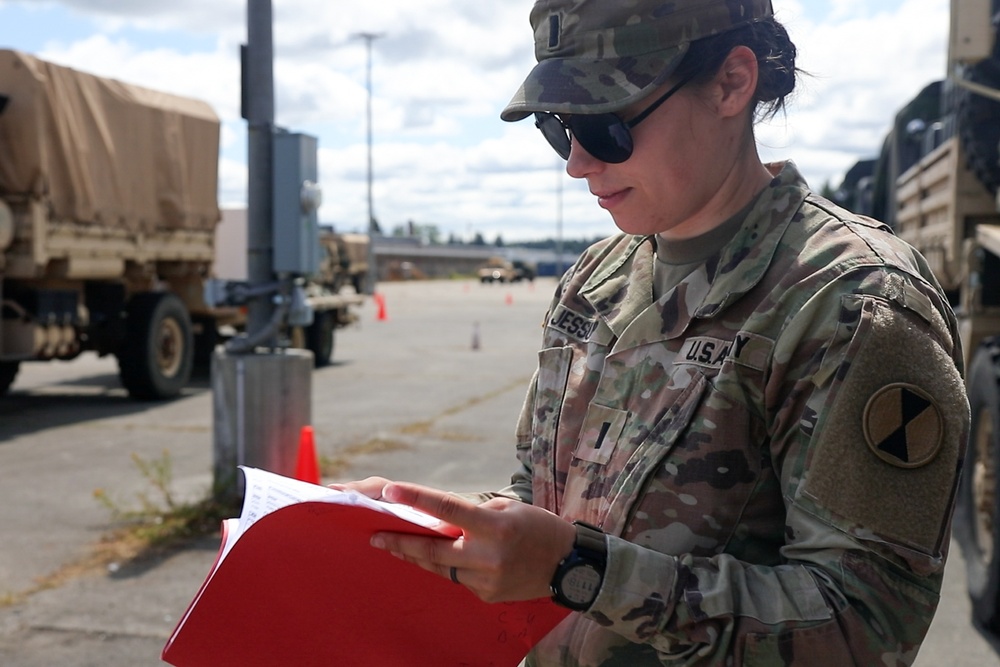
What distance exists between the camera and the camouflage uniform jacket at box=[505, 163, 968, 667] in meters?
1.26

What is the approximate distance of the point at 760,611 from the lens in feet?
4.20

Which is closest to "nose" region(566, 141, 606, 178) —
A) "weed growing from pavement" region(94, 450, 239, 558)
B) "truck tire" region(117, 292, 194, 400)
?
"weed growing from pavement" region(94, 450, 239, 558)

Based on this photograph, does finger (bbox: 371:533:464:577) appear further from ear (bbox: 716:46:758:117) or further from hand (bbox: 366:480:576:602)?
ear (bbox: 716:46:758:117)

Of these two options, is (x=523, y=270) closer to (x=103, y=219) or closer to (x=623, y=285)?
(x=103, y=219)

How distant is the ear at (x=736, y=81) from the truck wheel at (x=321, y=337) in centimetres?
1403

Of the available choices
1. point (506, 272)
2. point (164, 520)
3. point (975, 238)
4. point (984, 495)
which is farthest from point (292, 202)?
point (506, 272)

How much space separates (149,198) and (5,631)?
8.14m

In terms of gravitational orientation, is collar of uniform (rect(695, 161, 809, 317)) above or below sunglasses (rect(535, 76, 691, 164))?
below

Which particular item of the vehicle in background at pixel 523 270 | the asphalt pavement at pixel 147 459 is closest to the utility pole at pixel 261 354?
the asphalt pavement at pixel 147 459

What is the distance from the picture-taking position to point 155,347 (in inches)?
464

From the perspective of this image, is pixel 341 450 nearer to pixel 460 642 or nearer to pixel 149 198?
pixel 149 198

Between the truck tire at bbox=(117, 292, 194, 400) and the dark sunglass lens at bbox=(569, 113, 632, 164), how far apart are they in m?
10.7

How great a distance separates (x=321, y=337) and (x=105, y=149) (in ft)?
16.7

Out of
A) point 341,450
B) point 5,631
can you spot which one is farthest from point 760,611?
point 341,450
